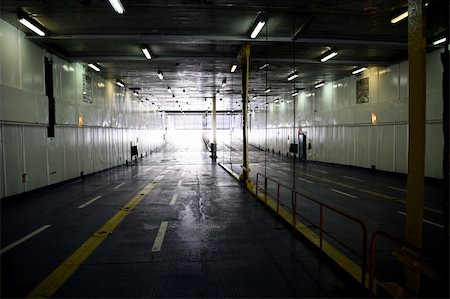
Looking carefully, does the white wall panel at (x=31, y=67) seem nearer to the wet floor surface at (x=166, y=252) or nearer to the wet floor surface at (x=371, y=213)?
the wet floor surface at (x=166, y=252)

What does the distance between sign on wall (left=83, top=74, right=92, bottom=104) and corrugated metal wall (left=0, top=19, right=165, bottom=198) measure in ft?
1.32

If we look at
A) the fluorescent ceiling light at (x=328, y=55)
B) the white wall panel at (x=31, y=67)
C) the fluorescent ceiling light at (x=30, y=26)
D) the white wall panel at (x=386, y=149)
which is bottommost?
the white wall panel at (x=386, y=149)

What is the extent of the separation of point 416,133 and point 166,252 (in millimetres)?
4866

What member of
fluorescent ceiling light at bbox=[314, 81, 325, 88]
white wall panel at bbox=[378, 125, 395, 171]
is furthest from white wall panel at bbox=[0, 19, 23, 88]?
fluorescent ceiling light at bbox=[314, 81, 325, 88]

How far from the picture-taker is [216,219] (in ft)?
29.3

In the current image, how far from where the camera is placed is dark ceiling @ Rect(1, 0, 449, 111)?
388 inches

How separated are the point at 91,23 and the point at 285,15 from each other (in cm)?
693

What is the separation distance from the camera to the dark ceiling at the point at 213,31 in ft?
32.3

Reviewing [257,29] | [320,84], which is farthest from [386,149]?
[257,29]

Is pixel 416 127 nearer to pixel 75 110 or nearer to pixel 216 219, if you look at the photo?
pixel 216 219

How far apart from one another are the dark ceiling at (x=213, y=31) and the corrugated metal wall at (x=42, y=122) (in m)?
1.07

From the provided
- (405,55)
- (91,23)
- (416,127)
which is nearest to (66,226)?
(91,23)

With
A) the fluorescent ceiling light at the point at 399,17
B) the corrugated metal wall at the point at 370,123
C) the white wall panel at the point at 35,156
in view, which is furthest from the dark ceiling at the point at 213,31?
the white wall panel at the point at 35,156

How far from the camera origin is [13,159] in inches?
459
